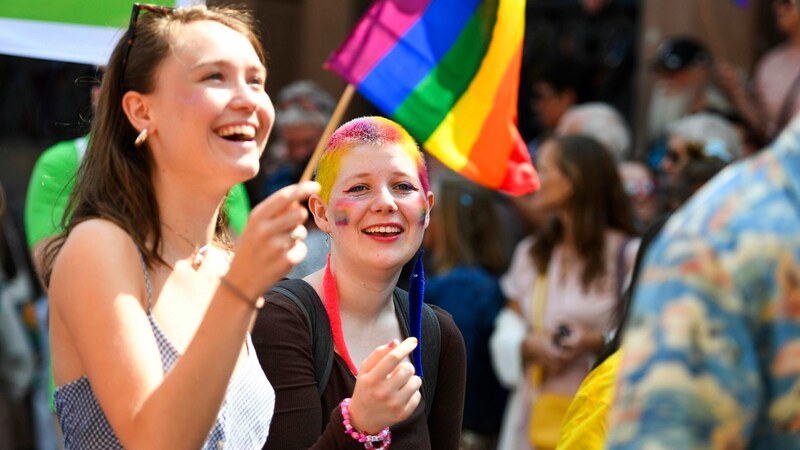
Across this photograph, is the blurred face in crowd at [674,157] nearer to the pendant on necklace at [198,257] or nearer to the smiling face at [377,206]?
the smiling face at [377,206]

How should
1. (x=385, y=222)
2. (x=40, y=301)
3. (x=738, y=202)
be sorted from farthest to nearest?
(x=40, y=301), (x=385, y=222), (x=738, y=202)

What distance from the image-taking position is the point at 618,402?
1.66 metres

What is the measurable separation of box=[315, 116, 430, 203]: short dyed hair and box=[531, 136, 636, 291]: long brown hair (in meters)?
2.95

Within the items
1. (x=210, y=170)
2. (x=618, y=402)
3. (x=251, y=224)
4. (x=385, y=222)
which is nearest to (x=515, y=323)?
(x=385, y=222)

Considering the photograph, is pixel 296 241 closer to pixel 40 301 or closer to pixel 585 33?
pixel 40 301

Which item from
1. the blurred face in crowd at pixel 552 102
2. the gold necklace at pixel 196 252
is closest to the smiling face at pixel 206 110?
the gold necklace at pixel 196 252

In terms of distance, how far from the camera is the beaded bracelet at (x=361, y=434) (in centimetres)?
275

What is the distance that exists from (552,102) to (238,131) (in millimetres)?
5432

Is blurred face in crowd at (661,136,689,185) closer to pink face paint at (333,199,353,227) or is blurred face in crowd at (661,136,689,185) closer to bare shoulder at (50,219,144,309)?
pink face paint at (333,199,353,227)

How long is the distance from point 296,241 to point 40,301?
5.38 meters

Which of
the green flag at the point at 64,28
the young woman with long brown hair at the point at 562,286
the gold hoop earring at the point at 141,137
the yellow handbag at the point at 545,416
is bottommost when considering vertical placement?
the yellow handbag at the point at 545,416

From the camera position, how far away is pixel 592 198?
6.07 metres

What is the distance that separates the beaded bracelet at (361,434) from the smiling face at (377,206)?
0.42 meters

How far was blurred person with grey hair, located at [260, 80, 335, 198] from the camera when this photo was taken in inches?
284
